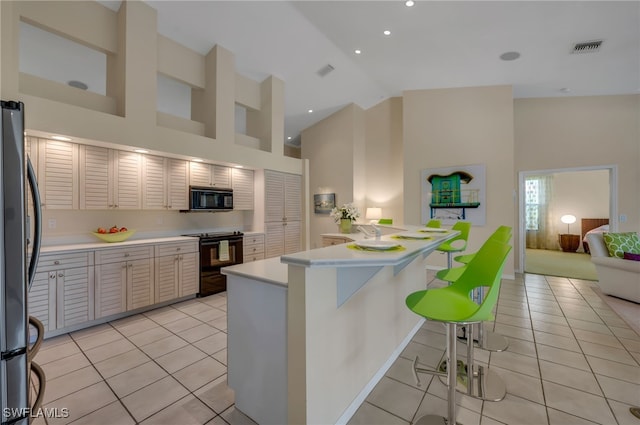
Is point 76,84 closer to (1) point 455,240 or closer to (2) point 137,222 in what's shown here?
(2) point 137,222

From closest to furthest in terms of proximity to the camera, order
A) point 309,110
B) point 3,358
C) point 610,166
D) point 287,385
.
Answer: point 3,358
point 287,385
point 610,166
point 309,110

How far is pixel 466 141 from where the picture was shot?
17.8ft

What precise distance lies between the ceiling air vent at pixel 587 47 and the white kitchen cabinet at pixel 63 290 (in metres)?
6.73

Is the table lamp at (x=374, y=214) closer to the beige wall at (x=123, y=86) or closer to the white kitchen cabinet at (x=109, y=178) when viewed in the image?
the beige wall at (x=123, y=86)

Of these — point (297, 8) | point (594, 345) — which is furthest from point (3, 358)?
point (297, 8)

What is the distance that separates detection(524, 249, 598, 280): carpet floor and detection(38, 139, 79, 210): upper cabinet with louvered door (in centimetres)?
772

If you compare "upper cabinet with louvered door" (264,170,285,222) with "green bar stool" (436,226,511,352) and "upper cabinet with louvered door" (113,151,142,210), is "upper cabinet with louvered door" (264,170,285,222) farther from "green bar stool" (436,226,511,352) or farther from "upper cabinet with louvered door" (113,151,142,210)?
"green bar stool" (436,226,511,352)

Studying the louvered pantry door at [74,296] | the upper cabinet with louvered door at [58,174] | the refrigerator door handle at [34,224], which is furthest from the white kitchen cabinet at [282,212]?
the refrigerator door handle at [34,224]

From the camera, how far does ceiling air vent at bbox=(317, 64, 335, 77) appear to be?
5.20 meters

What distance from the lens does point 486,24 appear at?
11.7 feet

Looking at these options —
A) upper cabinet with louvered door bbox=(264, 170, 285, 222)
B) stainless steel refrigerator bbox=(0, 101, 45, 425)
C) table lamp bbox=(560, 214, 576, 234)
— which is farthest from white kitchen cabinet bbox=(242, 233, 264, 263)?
table lamp bbox=(560, 214, 576, 234)

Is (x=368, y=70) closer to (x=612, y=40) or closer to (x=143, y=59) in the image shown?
(x=612, y=40)

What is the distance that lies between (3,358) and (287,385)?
1.15 metres

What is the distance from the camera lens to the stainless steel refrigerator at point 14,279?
987mm
